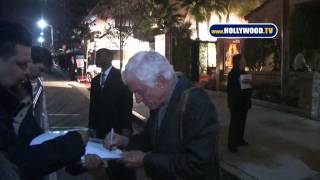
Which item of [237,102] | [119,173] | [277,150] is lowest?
[277,150]

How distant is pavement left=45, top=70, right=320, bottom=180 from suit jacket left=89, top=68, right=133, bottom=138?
2442 mm

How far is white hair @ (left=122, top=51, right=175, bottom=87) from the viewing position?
3.04 metres

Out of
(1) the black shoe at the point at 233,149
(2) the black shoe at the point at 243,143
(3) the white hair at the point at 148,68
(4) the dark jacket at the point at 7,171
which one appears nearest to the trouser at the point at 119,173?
(3) the white hair at the point at 148,68

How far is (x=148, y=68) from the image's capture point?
9.96 feet

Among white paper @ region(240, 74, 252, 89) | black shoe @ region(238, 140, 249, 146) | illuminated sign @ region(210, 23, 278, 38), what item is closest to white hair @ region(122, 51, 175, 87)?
white paper @ region(240, 74, 252, 89)

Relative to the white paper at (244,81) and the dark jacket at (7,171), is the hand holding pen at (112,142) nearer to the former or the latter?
the dark jacket at (7,171)

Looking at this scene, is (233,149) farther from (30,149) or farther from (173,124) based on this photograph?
(30,149)

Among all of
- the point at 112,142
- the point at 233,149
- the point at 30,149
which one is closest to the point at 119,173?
the point at 112,142

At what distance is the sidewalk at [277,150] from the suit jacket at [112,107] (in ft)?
8.28

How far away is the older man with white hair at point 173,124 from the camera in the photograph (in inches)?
115

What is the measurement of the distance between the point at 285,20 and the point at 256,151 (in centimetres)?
900

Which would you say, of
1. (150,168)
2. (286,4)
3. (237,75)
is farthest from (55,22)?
(150,168)

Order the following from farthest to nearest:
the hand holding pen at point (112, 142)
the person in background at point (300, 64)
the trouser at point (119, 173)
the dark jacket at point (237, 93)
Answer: the person in background at point (300, 64) → the dark jacket at point (237, 93) → the trouser at point (119, 173) → the hand holding pen at point (112, 142)

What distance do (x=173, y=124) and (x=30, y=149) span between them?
896 millimetres
